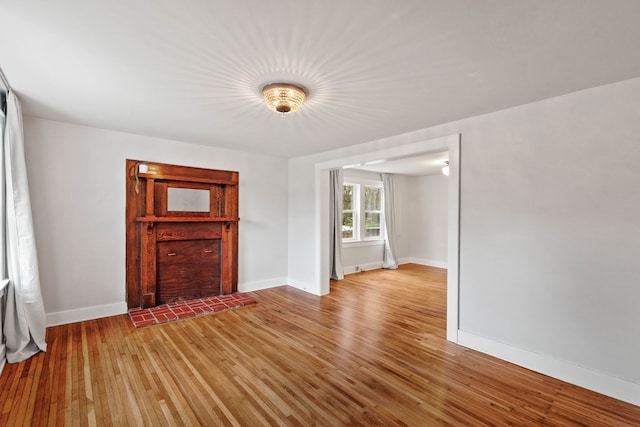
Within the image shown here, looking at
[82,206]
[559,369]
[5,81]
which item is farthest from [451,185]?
[82,206]

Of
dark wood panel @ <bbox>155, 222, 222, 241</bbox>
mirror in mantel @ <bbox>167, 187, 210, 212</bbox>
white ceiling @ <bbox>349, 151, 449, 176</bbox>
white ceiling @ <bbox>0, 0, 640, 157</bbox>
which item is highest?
white ceiling @ <bbox>0, 0, 640, 157</bbox>

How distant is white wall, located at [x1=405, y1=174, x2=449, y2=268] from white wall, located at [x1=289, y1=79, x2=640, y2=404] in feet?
15.8

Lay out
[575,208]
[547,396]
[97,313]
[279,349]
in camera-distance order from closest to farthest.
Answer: [547,396] → [575,208] → [279,349] → [97,313]

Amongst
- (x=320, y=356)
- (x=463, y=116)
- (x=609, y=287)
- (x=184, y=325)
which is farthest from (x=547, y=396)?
(x=184, y=325)

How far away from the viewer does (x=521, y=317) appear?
9.04 feet

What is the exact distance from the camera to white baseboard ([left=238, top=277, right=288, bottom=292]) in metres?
5.09

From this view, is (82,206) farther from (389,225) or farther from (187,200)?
(389,225)

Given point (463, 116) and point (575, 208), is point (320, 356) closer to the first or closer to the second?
point (575, 208)

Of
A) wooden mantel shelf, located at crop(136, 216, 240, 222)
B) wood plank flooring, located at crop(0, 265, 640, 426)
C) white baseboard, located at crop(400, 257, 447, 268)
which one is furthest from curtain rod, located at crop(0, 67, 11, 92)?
white baseboard, located at crop(400, 257, 447, 268)

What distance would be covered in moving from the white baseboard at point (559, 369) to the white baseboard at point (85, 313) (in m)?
4.24

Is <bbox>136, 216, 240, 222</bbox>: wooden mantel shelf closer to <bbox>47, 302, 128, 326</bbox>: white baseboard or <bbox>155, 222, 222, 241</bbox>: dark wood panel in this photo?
<bbox>155, 222, 222, 241</bbox>: dark wood panel

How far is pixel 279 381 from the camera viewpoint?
243 centimetres

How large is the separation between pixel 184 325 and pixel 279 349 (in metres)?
1.38

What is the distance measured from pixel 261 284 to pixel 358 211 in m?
3.01
